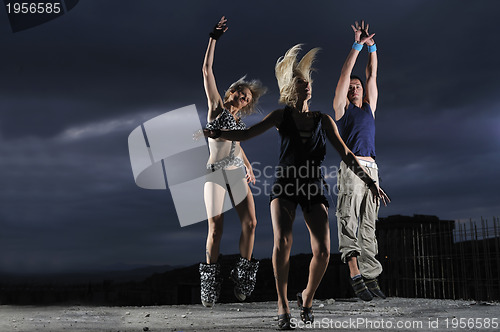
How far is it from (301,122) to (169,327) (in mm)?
3247

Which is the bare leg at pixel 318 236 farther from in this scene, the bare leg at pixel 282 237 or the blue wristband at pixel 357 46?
the blue wristband at pixel 357 46

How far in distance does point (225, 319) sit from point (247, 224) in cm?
197

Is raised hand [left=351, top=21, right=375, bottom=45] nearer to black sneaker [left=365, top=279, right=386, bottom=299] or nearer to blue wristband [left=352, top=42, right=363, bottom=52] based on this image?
blue wristband [left=352, top=42, right=363, bottom=52]

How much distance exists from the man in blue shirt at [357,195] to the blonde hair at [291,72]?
1086 millimetres

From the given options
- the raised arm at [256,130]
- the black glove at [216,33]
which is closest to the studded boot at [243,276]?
the raised arm at [256,130]

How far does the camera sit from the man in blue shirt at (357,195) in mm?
6488

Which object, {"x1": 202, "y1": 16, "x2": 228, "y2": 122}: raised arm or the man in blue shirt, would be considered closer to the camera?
{"x1": 202, "y1": 16, "x2": 228, "y2": 122}: raised arm

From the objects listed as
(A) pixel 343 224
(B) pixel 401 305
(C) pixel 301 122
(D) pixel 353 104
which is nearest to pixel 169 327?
(A) pixel 343 224

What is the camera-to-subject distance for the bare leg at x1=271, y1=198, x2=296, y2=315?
4973 mm

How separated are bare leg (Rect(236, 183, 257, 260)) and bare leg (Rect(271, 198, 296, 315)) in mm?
802

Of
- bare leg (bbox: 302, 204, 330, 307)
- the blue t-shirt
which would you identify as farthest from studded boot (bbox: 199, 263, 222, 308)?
the blue t-shirt

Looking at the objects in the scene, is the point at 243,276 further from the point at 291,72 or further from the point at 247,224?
the point at 291,72

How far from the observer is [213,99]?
5840 millimetres

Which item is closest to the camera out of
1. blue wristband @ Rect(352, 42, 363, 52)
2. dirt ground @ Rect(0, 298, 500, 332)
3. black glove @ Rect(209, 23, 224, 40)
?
black glove @ Rect(209, 23, 224, 40)
